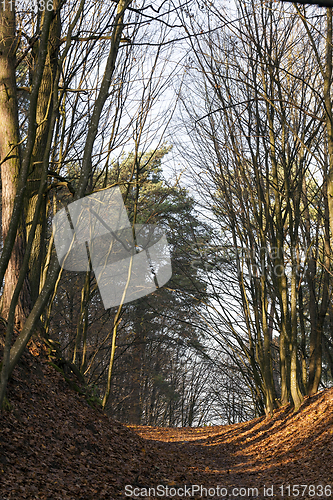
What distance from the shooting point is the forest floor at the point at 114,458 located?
141 inches

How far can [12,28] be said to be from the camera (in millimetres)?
5605

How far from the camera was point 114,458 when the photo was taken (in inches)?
190

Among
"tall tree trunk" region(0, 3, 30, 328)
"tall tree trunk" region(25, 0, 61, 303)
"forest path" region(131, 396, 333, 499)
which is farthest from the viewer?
"tall tree trunk" region(25, 0, 61, 303)

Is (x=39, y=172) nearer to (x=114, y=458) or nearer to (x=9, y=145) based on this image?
(x=9, y=145)

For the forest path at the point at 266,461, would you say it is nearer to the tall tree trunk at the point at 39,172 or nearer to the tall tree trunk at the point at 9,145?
the tall tree trunk at the point at 9,145

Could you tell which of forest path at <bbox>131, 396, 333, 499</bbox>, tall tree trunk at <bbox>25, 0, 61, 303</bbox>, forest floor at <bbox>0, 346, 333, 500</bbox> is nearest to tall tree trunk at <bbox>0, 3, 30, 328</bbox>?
tall tree trunk at <bbox>25, 0, 61, 303</bbox>

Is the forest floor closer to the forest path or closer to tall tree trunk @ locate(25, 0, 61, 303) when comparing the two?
the forest path

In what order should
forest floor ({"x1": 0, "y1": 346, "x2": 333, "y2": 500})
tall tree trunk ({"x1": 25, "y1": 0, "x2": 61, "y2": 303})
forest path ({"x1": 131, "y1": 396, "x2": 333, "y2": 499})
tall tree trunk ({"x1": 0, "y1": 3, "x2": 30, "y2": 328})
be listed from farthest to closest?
tall tree trunk ({"x1": 25, "y1": 0, "x2": 61, "y2": 303}) < tall tree trunk ({"x1": 0, "y1": 3, "x2": 30, "y2": 328}) < forest path ({"x1": 131, "y1": 396, "x2": 333, "y2": 499}) < forest floor ({"x1": 0, "y1": 346, "x2": 333, "y2": 500})

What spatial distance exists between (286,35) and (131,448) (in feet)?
25.2

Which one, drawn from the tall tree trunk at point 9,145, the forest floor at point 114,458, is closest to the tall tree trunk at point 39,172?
the tall tree trunk at point 9,145

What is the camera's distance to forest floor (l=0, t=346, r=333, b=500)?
Result: 357 cm

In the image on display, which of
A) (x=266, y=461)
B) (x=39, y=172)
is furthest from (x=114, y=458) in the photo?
(x=39, y=172)

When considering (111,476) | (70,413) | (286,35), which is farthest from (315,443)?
(286,35)

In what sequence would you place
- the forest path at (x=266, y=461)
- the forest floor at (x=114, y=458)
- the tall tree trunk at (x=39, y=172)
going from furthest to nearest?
the tall tree trunk at (x=39, y=172) < the forest path at (x=266, y=461) < the forest floor at (x=114, y=458)
